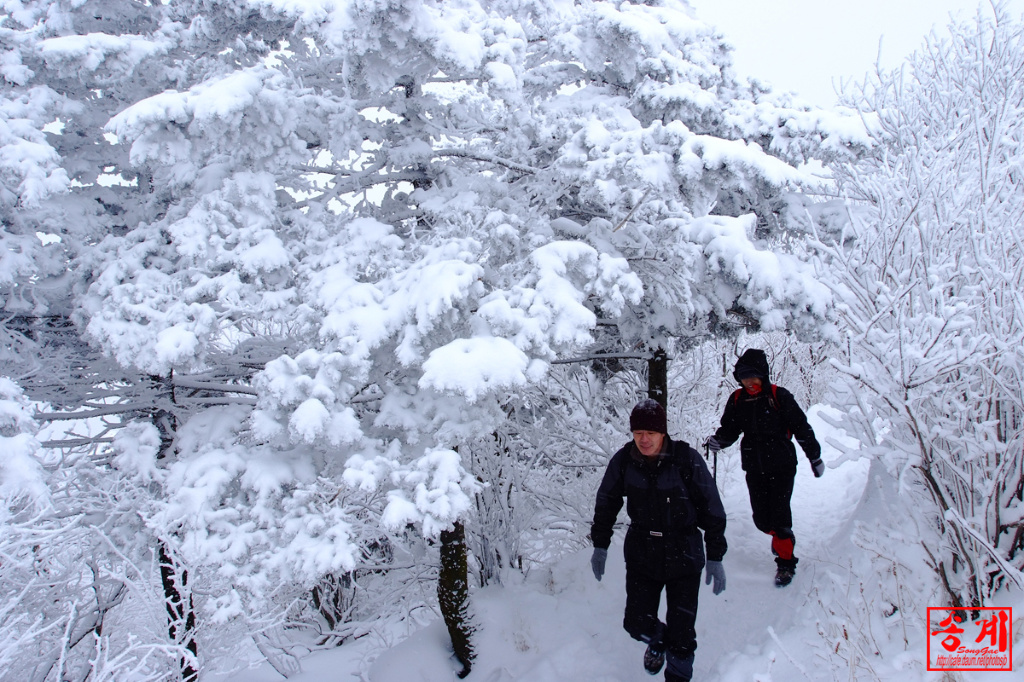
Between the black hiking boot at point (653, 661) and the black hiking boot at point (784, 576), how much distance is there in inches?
49.2

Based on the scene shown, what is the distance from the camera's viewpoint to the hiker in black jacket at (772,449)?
4516mm

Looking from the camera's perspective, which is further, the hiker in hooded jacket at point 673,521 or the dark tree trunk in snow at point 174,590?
the dark tree trunk in snow at point 174,590

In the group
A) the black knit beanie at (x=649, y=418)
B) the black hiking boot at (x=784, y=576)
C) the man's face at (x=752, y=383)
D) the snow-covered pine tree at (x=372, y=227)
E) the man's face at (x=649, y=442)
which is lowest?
the black hiking boot at (x=784, y=576)

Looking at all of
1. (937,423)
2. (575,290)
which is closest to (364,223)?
(575,290)

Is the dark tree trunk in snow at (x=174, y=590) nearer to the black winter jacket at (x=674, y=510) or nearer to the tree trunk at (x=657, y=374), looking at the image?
the black winter jacket at (x=674, y=510)

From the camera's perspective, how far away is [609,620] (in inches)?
205

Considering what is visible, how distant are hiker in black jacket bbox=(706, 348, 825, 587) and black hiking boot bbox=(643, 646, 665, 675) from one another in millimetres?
1277

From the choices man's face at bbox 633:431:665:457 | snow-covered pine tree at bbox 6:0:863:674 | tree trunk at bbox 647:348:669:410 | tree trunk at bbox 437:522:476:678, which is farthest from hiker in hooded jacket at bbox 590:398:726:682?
tree trunk at bbox 647:348:669:410

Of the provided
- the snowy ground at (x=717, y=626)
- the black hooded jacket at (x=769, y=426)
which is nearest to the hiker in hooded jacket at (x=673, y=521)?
the snowy ground at (x=717, y=626)

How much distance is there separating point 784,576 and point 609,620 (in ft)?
5.18

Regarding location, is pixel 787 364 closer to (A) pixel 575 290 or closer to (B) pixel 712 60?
(B) pixel 712 60

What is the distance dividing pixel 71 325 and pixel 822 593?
7261 millimetres

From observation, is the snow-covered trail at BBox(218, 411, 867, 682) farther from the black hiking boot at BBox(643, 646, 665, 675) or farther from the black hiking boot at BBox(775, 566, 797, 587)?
the black hiking boot at BBox(643, 646, 665, 675)

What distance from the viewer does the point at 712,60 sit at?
616 cm
